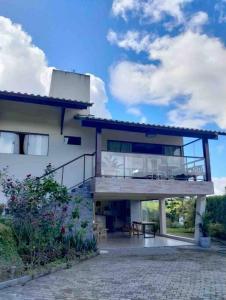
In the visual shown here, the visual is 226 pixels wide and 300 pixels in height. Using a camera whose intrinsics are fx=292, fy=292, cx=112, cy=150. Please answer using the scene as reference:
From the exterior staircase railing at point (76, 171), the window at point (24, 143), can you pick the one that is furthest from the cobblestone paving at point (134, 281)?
the window at point (24, 143)

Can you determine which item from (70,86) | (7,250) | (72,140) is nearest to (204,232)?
(72,140)

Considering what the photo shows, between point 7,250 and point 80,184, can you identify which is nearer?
point 7,250

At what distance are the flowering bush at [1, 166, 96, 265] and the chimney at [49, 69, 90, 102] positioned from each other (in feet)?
26.2

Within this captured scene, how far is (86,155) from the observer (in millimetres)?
15555

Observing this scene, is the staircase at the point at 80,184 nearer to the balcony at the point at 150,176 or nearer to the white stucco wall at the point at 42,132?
the white stucco wall at the point at 42,132

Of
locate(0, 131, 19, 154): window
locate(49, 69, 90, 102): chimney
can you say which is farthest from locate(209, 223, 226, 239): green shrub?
locate(0, 131, 19, 154): window

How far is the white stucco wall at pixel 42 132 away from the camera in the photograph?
1487 centimetres

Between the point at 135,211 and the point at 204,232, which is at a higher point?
the point at 135,211

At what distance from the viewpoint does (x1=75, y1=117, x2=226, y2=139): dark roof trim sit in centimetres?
1432

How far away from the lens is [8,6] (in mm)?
14508

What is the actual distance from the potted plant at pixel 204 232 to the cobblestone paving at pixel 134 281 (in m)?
3.00

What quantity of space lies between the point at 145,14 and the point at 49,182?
990 centimetres

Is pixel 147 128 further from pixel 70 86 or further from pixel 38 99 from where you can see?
pixel 70 86

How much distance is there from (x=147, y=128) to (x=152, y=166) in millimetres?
2002
